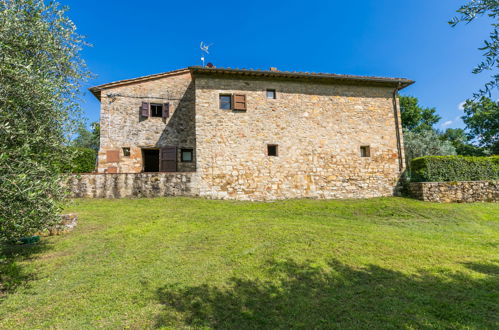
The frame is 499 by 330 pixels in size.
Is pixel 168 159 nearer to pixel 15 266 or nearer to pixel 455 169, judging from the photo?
pixel 15 266

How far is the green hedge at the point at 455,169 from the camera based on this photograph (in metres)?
11.9

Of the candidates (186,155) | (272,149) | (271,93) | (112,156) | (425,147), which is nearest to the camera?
(272,149)

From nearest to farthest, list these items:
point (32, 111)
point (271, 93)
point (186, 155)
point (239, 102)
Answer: point (32, 111) < point (239, 102) < point (271, 93) < point (186, 155)

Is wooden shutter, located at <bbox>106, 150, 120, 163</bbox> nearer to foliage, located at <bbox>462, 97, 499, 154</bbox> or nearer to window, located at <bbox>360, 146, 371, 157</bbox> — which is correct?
window, located at <bbox>360, 146, 371, 157</bbox>

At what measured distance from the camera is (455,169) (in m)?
12.1

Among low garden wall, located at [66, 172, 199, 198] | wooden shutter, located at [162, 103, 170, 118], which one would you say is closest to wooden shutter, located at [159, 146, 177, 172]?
wooden shutter, located at [162, 103, 170, 118]

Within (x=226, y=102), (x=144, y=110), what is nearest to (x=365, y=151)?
(x=226, y=102)

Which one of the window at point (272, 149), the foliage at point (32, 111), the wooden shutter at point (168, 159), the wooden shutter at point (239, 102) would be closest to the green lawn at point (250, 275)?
→ the foliage at point (32, 111)

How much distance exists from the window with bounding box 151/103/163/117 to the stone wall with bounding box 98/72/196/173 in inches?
9.4

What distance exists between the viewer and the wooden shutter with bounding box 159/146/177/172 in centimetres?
1355

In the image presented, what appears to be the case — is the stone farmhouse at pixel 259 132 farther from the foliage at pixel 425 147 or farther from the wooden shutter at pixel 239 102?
the foliage at pixel 425 147

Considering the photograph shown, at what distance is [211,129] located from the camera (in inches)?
472

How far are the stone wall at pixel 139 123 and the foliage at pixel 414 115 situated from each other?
81.9ft

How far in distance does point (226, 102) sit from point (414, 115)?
2541 cm
